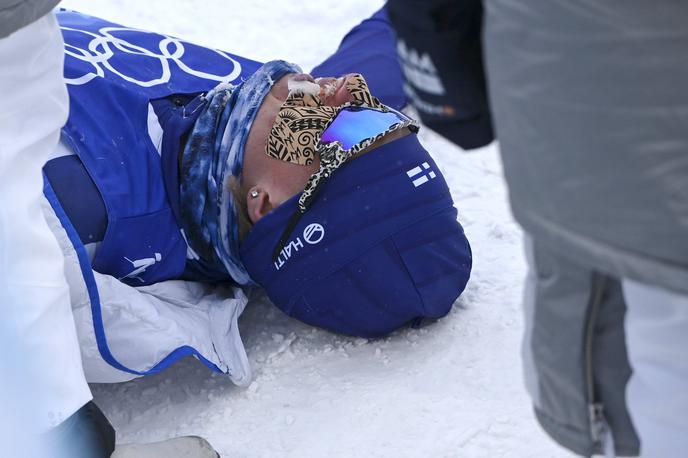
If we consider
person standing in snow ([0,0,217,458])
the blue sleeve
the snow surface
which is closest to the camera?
person standing in snow ([0,0,217,458])

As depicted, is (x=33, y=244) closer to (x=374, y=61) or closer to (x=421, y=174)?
(x=421, y=174)

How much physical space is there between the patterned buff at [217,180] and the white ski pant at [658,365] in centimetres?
110

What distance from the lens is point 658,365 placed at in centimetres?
86

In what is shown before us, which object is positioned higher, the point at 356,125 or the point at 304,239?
the point at 356,125

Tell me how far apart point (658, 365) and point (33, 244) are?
2.89ft

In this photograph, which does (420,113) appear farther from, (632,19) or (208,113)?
(208,113)

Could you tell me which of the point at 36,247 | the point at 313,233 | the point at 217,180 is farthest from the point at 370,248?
the point at 36,247

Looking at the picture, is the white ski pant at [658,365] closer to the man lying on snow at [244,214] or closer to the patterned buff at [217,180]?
the man lying on snow at [244,214]

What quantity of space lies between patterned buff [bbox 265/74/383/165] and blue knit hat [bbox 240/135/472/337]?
0.09 m

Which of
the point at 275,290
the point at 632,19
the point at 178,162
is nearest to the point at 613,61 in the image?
the point at 632,19

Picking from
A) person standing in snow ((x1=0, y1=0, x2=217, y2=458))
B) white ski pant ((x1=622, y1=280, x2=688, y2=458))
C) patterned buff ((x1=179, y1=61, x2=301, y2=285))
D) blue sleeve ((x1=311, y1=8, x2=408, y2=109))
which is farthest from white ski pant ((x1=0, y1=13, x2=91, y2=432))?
blue sleeve ((x1=311, y1=8, x2=408, y2=109))

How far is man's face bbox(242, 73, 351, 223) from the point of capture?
1.84 metres

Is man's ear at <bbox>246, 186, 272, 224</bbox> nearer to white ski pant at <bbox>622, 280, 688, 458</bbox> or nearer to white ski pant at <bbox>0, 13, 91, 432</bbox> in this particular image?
white ski pant at <bbox>0, 13, 91, 432</bbox>

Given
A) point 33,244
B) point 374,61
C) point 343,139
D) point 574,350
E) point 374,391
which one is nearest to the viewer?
point 574,350
